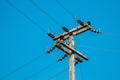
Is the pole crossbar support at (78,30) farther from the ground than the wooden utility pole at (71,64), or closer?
farther from the ground

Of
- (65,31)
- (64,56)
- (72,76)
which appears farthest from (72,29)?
(72,76)

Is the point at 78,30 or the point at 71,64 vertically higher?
the point at 78,30

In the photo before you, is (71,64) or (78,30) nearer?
(71,64)

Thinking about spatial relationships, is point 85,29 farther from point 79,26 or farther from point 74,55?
point 74,55

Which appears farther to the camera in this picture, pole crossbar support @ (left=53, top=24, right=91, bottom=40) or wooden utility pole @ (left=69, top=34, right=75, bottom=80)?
pole crossbar support @ (left=53, top=24, right=91, bottom=40)

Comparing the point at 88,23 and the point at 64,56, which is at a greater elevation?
the point at 88,23

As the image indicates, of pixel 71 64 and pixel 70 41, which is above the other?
pixel 70 41

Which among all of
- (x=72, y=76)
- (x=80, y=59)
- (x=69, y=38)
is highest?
(x=69, y=38)

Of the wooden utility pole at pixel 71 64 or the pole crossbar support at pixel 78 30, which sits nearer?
the wooden utility pole at pixel 71 64

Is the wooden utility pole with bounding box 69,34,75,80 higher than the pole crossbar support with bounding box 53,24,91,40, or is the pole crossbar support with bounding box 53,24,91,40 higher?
the pole crossbar support with bounding box 53,24,91,40

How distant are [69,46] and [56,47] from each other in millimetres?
703

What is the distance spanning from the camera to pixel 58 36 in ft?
61.7

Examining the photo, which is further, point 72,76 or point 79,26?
point 79,26

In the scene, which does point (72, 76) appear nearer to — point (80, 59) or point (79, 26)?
point (80, 59)
